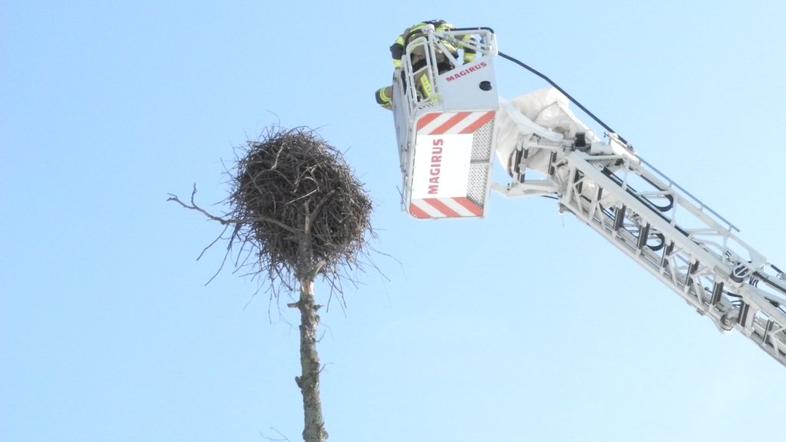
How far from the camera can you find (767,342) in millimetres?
14461

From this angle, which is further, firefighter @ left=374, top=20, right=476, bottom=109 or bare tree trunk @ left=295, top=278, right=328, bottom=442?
firefighter @ left=374, top=20, right=476, bottom=109

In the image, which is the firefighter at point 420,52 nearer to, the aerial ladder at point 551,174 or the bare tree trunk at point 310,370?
the aerial ladder at point 551,174

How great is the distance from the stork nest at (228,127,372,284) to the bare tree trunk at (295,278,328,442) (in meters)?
1.10

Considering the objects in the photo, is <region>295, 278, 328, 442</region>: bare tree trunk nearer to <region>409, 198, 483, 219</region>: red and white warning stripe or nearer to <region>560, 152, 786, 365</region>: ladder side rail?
<region>409, 198, 483, 219</region>: red and white warning stripe

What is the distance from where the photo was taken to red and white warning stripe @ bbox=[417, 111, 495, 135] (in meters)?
14.4

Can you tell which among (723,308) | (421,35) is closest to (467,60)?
(421,35)

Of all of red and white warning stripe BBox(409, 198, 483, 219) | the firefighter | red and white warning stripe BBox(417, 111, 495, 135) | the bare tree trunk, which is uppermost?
the firefighter

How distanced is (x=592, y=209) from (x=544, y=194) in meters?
0.64

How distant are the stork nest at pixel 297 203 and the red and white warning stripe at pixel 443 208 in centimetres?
51

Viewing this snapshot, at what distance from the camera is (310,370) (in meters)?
12.3

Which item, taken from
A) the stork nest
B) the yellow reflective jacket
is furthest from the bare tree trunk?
the yellow reflective jacket

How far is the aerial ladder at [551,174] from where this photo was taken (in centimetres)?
1445

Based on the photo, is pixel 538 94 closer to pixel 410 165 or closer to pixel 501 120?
pixel 501 120

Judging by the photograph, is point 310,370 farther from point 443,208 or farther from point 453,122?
point 453,122
